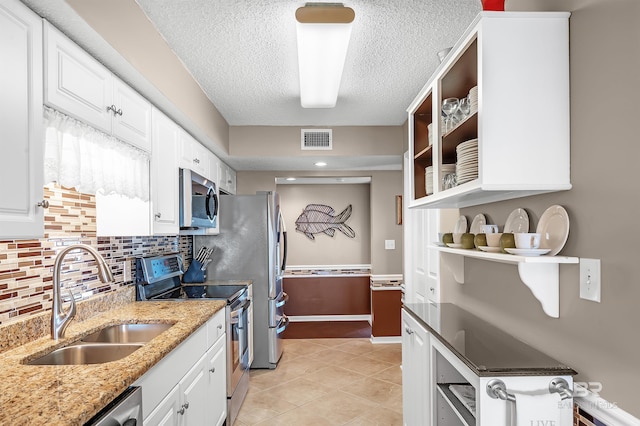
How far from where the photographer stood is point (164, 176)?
257 centimetres

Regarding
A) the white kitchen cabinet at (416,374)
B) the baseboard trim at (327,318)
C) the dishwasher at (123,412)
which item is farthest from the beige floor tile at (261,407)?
the baseboard trim at (327,318)

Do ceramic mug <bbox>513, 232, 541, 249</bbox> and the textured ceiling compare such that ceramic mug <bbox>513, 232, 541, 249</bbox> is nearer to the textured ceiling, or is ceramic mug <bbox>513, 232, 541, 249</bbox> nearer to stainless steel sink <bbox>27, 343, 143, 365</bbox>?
the textured ceiling

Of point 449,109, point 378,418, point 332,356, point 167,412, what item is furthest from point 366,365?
point 449,109

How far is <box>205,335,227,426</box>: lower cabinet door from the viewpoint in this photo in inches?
93.0

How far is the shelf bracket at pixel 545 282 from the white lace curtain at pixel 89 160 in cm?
178

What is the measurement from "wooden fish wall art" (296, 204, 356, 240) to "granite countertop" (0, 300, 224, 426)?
13.3ft

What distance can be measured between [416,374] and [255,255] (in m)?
2.13

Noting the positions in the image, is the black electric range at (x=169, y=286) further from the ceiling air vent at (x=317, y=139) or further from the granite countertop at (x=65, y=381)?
the ceiling air vent at (x=317, y=139)

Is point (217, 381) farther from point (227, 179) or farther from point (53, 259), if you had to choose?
point (227, 179)

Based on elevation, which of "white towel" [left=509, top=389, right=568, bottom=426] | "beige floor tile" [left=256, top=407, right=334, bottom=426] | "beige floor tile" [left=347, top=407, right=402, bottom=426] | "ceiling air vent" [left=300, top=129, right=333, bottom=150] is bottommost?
"beige floor tile" [left=256, top=407, right=334, bottom=426]

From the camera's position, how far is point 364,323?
5.73 meters

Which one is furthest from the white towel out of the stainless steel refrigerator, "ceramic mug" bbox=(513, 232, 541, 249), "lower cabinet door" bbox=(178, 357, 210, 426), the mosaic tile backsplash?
the stainless steel refrigerator

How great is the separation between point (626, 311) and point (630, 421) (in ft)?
0.96

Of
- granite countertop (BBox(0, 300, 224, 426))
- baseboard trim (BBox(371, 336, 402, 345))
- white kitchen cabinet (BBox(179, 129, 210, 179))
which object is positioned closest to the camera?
granite countertop (BBox(0, 300, 224, 426))
